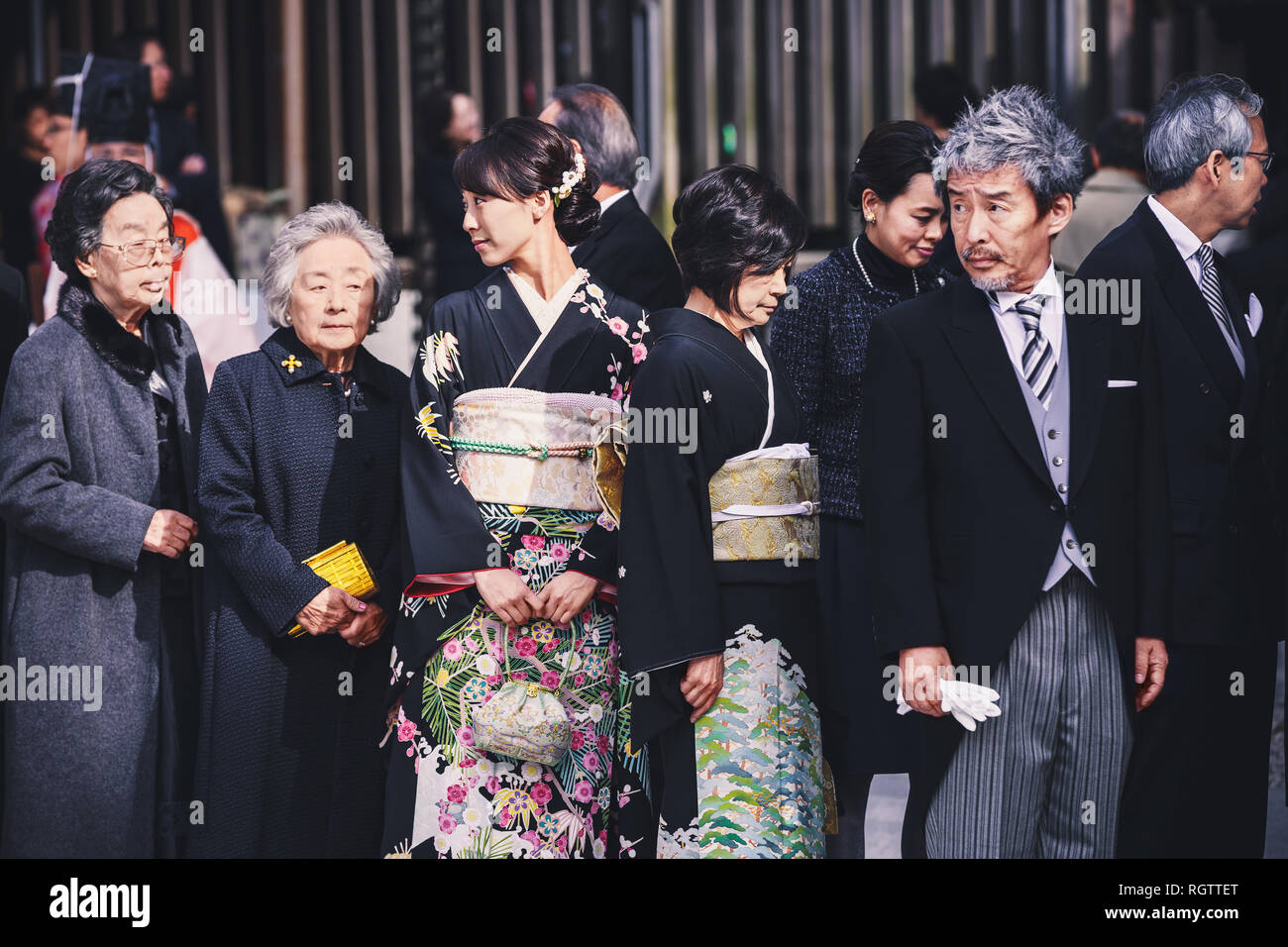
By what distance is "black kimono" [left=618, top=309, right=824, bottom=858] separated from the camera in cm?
329

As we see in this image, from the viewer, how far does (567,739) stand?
137 inches

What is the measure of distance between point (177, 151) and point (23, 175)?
85cm

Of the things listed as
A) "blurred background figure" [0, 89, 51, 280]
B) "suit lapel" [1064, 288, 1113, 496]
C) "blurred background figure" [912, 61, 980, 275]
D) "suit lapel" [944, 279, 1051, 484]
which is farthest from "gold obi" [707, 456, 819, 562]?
"blurred background figure" [0, 89, 51, 280]

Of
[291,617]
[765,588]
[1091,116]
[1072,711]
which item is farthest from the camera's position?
[1091,116]

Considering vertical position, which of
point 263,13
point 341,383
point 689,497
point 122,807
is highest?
point 263,13

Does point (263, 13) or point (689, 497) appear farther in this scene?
point (263, 13)

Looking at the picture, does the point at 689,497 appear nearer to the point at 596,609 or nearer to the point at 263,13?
the point at 596,609

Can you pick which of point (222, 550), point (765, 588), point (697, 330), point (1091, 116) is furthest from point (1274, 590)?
point (1091, 116)

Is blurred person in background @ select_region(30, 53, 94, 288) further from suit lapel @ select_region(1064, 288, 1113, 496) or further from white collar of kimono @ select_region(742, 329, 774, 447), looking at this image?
suit lapel @ select_region(1064, 288, 1113, 496)

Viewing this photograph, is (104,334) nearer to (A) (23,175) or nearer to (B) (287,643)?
(B) (287,643)

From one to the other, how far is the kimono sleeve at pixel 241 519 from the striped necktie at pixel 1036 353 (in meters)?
1.65

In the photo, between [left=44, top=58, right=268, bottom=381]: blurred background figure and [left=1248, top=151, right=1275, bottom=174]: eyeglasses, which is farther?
[left=44, top=58, right=268, bottom=381]: blurred background figure

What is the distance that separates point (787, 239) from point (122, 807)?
2044mm

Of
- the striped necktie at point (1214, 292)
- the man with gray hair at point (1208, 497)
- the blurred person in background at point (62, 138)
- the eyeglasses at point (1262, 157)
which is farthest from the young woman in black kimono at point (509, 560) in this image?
the blurred person in background at point (62, 138)
